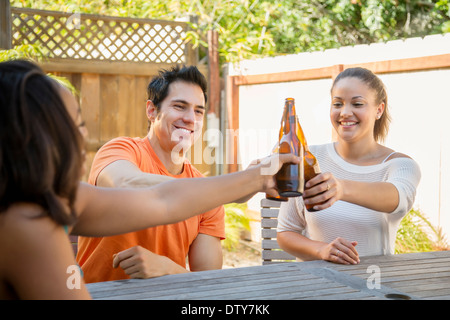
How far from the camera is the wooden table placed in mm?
1616

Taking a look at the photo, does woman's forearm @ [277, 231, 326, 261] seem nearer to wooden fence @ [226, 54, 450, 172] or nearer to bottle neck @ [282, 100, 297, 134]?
bottle neck @ [282, 100, 297, 134]

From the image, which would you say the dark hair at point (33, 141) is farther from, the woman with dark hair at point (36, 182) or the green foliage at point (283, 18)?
the green foliage at point (283, 18)

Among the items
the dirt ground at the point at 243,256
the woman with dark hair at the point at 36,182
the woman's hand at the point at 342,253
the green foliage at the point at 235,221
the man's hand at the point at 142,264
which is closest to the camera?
the woman with dark hair at the point at 36,182

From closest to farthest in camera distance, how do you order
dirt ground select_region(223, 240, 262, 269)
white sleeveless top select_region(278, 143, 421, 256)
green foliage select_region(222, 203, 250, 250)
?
white sleeveless top select_region(278, 143, 421, 256)
dirt ground select_region(223, 240, 262, 269)
green foliage select_region(222, 203, 250, 250)

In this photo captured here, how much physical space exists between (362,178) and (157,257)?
117cm

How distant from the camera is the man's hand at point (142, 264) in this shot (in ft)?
6.02

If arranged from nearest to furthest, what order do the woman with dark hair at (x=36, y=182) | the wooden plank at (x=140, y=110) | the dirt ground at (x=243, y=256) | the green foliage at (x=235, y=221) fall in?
1. the woman with dark hair at (x=36, y=182)
2. the dirt ground at (x=243, y=256)
3. the green foliage at (x=235, y=221)
4. the wooden plank at (x=140, y=110)

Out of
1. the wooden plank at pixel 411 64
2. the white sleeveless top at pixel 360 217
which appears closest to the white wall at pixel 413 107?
the wooden plank at pixel 411 64

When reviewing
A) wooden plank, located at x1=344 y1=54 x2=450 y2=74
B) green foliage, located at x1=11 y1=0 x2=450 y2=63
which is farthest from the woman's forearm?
green foliage, located at x1=11 y1=0 x2=450 y2=63

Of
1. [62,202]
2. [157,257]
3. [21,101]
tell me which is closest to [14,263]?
[62,202]

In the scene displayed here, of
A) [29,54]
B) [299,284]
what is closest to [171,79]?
[299,284]

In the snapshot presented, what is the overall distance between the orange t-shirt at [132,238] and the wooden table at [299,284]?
0.54 m
